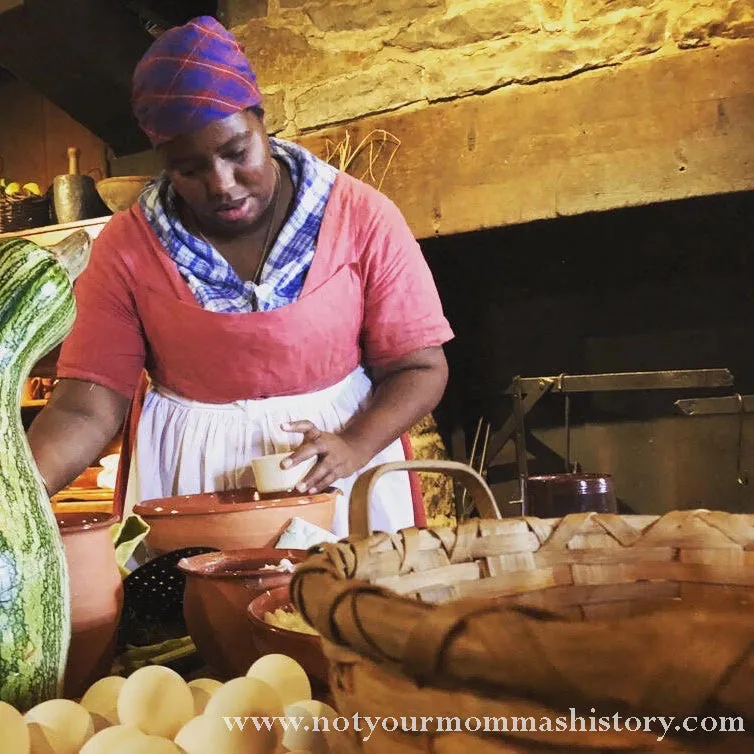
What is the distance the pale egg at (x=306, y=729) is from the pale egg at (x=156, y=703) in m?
0.06

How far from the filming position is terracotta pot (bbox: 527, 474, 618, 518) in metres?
0.75

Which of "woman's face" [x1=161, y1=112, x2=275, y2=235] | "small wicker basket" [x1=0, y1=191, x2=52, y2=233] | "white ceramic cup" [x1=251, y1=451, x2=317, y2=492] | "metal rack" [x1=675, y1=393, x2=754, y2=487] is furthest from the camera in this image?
"small wicker basket" [x1=0, y1=191, x2=52, y2=233]

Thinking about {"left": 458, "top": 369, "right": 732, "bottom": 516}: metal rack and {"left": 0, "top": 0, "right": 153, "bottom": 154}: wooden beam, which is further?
{"left": 0, "top": 0, "right": 153, "bottom": 154}: wooden beam

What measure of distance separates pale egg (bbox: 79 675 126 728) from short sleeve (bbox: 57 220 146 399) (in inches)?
39.2

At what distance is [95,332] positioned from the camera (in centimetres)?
135

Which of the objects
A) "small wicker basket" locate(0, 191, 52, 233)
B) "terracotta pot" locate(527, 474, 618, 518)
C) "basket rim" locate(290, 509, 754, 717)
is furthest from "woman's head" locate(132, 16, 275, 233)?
"small wicker basket" locate(0, 191, 52, 233)

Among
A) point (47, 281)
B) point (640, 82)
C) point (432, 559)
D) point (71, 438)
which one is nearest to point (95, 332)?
point (71, 438)

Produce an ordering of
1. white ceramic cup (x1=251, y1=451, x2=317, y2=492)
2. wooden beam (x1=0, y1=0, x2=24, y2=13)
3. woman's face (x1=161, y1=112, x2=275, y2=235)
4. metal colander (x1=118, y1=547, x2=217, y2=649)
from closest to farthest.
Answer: metal colander (x1=118, y1=547, x2=217, y2=649) < white ceramic cup (x1=251, y1=451, x2=317, y2=492) < woman's face (x1=161, y1=112, x2=275, y2=235) < wooden beam (x1=0, y1=0, x2=24, y2=13)

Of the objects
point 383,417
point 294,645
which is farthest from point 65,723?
point 383,417

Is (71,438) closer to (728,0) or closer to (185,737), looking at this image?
(185,737)

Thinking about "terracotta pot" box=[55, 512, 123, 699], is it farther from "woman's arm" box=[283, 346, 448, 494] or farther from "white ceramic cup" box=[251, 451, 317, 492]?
"woman's arm" box=[283, 346, 448, 494]

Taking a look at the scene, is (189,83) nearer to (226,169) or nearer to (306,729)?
(226,169)

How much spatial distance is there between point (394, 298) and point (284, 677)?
1.03m

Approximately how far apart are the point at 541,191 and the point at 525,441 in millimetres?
743
